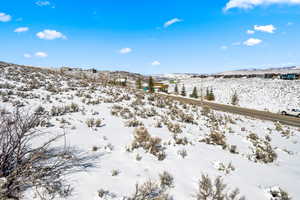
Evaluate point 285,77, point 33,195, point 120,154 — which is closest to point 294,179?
point 120,154

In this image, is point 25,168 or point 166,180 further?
point 166,180

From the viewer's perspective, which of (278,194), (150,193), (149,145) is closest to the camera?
(150,193)

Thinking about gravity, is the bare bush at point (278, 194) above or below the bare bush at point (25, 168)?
below

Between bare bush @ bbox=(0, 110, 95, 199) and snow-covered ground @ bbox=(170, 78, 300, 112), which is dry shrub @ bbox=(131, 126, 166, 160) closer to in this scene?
bare bush @ bbox=(0, 110, 95, 199)

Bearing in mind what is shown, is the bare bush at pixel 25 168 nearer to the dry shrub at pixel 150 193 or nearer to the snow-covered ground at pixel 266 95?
the dry shrub at pixel 150 193

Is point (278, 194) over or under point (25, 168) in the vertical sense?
under

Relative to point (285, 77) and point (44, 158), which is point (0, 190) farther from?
point (285, 77)

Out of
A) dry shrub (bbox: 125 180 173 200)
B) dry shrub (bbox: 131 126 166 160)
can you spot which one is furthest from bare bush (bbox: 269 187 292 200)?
dry shrub (bbox: 131 126 166 160)

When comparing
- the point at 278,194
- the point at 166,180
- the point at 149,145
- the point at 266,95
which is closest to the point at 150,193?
the point at 166,180

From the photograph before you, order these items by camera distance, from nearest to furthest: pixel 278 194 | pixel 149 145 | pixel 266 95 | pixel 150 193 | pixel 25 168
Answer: pixel 25 168
pixel 150 193
pixel 278 194
pixel 149 145
pixel 266 95

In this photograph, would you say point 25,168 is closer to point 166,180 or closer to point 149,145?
point 166,180

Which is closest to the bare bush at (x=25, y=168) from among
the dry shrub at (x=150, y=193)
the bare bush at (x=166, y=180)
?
the dry shrub at (x=150, y=193)

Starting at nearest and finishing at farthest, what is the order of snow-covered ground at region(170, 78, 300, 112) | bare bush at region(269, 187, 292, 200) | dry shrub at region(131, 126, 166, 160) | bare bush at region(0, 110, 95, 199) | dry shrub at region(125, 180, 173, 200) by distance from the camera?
bare bush at region(0, 110, 95, 199), dry shrub at region(125, 180, 173, 200), bare bush at region(269, 187, 292, 200), dry shrub at region(131, 126, 166, 160), snow-covered ground at region(170, 78, 300, 112)

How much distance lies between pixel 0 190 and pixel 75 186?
3.57 ft
